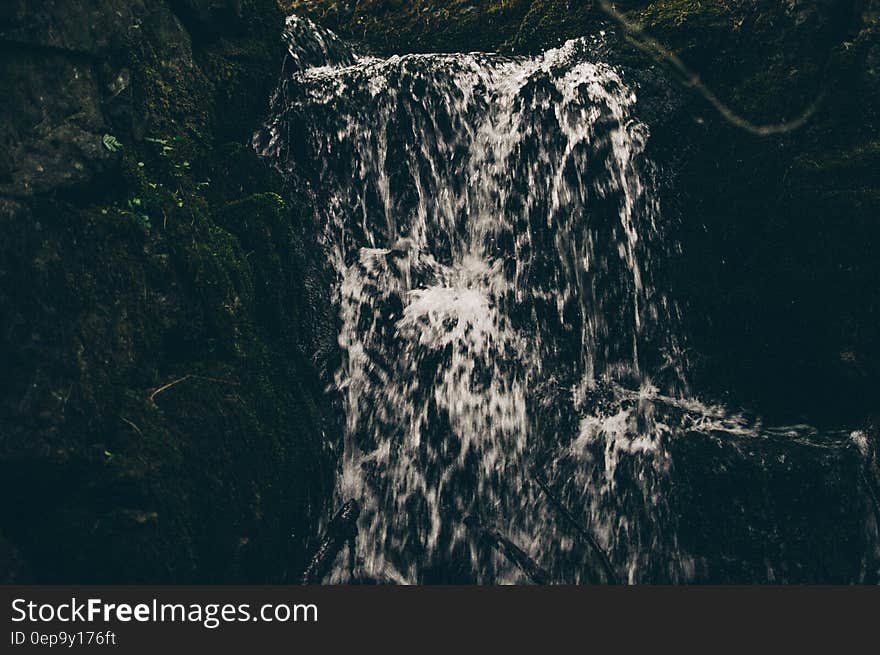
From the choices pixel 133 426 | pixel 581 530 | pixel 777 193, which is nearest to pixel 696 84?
pixel 777 193

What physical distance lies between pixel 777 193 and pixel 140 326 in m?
5.51

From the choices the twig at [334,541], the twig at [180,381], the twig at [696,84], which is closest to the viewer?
the twig at [180,381]

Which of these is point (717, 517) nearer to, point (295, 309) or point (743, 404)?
point (743, 404)

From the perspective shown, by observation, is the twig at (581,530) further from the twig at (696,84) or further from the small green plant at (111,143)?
the small green plant at (111,143)

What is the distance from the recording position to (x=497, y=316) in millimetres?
7465

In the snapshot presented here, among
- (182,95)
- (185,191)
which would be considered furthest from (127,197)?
(182,95)

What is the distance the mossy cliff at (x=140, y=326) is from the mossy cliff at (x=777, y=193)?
3.68 m

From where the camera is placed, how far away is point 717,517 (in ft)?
21.9

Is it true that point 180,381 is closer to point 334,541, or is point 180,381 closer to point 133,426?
point 133,426

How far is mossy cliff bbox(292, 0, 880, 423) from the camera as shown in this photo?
22.5 feet

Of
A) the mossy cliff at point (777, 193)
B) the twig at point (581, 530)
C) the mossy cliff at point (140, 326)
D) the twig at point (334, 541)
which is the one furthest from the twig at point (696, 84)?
the twig at point (334, 541)

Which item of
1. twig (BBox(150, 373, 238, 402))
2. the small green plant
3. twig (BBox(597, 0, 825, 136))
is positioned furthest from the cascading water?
the small green plant

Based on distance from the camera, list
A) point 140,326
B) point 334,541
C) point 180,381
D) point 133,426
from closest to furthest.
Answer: point 133,426, point 140,326, point 180,381, point 334,541

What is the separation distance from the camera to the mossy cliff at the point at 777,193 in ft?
22.5
